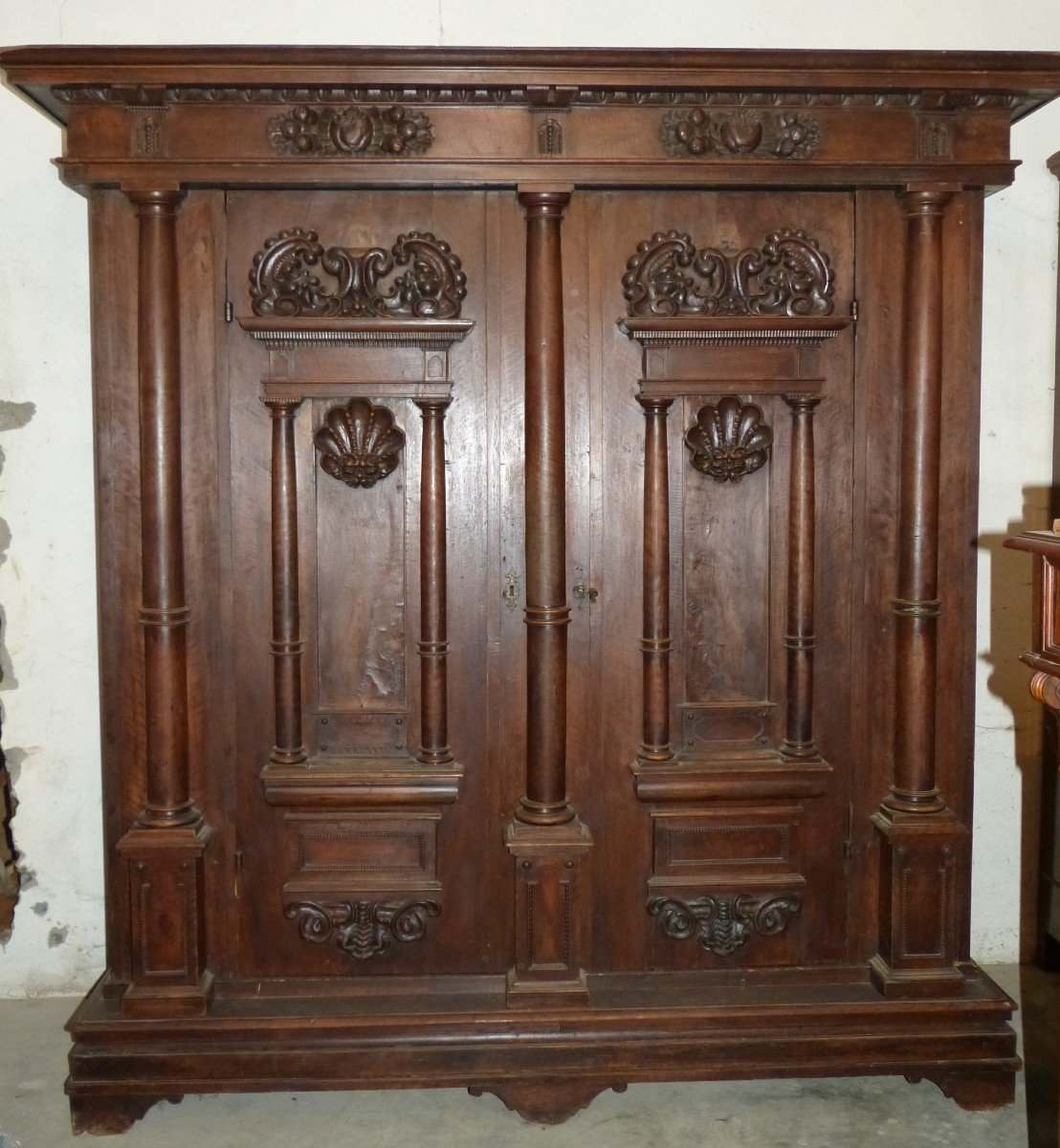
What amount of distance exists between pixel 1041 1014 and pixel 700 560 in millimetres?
1547

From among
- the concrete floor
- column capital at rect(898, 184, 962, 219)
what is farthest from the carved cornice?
the concrete floor

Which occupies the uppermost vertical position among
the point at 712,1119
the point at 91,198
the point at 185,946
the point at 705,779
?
the point at 91,198

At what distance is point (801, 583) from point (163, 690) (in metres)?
1.55

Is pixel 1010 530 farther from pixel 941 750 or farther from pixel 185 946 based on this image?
pixel 185 946

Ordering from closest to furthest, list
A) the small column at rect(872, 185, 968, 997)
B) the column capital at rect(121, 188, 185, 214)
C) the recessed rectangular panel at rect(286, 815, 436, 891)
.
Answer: the column capital at rect(121, 188, 185, 214)
the small column at rect(872, 185, 968, 997)
the recessed rectangular panel at rect(286, 815, 436, 891)

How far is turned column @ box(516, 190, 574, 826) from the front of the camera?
254 cm

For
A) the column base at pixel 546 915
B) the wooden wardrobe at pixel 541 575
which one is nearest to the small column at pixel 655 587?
the wooden wardrobe at pixel 541 575

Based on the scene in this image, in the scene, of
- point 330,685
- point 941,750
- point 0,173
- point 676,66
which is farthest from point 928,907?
point 0,173

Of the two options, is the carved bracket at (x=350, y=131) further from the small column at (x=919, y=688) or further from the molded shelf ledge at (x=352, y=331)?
the small column at (x=919, y=688)

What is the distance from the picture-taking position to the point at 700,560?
2.69 meters

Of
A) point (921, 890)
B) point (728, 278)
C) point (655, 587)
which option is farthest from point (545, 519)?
point (921, 890)

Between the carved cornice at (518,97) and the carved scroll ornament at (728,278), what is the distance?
0.97 ft

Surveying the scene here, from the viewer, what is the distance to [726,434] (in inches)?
104

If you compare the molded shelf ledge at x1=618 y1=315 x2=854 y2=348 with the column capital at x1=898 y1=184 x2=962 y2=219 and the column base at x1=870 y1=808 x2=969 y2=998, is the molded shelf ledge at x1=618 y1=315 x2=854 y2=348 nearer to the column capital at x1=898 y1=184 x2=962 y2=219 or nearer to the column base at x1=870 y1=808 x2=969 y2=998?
the column capital at x1=898 y1=184 x2=962 y2=219
